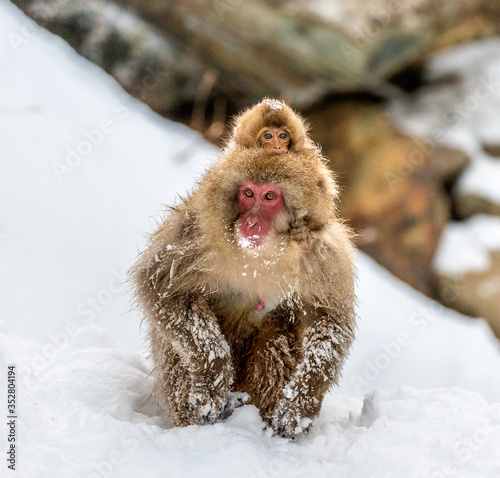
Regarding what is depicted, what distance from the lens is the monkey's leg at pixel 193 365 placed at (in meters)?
2.47

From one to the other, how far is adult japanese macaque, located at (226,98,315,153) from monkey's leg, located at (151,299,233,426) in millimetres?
889

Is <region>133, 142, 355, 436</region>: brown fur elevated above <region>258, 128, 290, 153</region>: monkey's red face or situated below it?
below

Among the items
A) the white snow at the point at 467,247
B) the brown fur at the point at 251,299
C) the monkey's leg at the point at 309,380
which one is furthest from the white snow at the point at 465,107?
the monkey's leg at the point at 309,380

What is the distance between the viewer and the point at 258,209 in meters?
2.32

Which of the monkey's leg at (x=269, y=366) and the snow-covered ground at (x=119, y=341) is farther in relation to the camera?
the monkey's leg at (x=269, y=366)

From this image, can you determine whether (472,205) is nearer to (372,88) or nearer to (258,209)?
(372,88)

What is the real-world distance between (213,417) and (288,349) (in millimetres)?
442

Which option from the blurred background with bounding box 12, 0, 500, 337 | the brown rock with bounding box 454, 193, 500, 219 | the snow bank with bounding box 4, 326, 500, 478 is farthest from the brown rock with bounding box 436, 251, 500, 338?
the snow bank with bounding box 4, 326, 500, 478

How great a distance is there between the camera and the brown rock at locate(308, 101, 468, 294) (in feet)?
21.3

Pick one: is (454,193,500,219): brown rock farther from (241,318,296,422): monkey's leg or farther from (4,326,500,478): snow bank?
(241,318,296,422): monkey's leg

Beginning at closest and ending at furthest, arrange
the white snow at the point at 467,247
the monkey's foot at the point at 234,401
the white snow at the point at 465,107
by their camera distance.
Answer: the monkey's foot at the point at 234,401 → the white snow at the point at 467,247 → the white snow at the point at 465,107

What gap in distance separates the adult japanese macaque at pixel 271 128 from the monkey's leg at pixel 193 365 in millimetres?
889

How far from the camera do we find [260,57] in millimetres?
6207

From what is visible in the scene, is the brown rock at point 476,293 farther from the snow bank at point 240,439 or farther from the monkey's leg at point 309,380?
the monkey's leg at point 309,380
